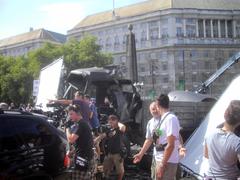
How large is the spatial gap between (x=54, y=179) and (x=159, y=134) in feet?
4.85

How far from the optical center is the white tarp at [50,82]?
40.7 feet

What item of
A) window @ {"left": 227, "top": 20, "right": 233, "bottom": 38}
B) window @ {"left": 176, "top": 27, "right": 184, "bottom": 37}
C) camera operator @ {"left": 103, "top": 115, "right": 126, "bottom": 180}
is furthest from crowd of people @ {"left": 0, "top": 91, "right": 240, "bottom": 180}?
window @ {"left": 227, "top": 20, "right": 233, "bottom": 38}

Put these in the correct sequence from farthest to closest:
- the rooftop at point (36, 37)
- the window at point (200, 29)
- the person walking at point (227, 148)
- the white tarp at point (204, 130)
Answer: the rooftop at point (36, 37) → the window at point (200, 29) → the white tarp at point (204, 130) → the person walking at point (227, 148)

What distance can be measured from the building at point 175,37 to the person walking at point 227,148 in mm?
81855

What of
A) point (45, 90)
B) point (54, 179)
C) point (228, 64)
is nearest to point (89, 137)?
point (54, 179)

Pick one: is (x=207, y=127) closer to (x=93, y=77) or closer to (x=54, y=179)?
(x=54, y=179)

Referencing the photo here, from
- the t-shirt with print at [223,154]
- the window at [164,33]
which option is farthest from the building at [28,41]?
the t-shirt with print at [223,154]

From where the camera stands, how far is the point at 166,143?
5840mm

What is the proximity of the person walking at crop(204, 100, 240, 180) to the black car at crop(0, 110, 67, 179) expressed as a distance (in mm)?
2308

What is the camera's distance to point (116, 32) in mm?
105250

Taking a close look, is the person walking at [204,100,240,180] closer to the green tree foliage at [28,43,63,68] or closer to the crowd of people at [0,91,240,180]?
the crowd of people at [0,91,240,180]

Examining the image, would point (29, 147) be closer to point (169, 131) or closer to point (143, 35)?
point (169, 131)

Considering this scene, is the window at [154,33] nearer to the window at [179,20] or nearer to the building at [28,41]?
the window at [179,20]

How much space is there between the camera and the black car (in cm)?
532
